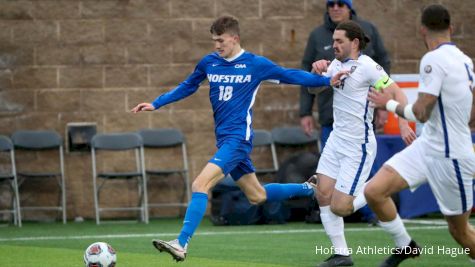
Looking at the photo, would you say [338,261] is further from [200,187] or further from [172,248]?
[172,248]

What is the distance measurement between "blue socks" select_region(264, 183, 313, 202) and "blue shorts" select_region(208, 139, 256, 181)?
0.62 m

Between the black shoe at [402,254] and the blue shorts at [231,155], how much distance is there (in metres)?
1.61

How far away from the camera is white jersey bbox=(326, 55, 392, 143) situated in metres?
9.16

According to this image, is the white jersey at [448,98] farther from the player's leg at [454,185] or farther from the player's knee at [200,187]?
the player's knee at [200,187]

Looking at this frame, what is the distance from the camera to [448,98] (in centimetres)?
723

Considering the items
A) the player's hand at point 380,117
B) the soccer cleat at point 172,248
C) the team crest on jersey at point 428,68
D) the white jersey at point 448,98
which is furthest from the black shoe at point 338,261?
the player's hand at point 380,117

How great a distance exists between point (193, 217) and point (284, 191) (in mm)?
1502

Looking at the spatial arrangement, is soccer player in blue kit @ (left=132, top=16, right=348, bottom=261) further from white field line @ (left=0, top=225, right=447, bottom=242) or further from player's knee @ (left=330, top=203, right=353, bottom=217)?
white field line @ (left=0, top=225, right=447, bottom=242)

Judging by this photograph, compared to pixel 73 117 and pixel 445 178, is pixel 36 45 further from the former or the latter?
pixel 445 178

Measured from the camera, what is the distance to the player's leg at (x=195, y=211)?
8.35 metres

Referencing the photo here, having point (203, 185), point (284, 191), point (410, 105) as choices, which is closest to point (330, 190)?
point (284, 191)

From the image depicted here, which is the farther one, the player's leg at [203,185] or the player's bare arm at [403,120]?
the player's leg at [203,185]

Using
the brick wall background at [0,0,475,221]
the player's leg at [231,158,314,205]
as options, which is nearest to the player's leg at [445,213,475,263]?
the player's leg at [231,158,314,205]

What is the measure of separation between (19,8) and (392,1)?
5.35 meters
